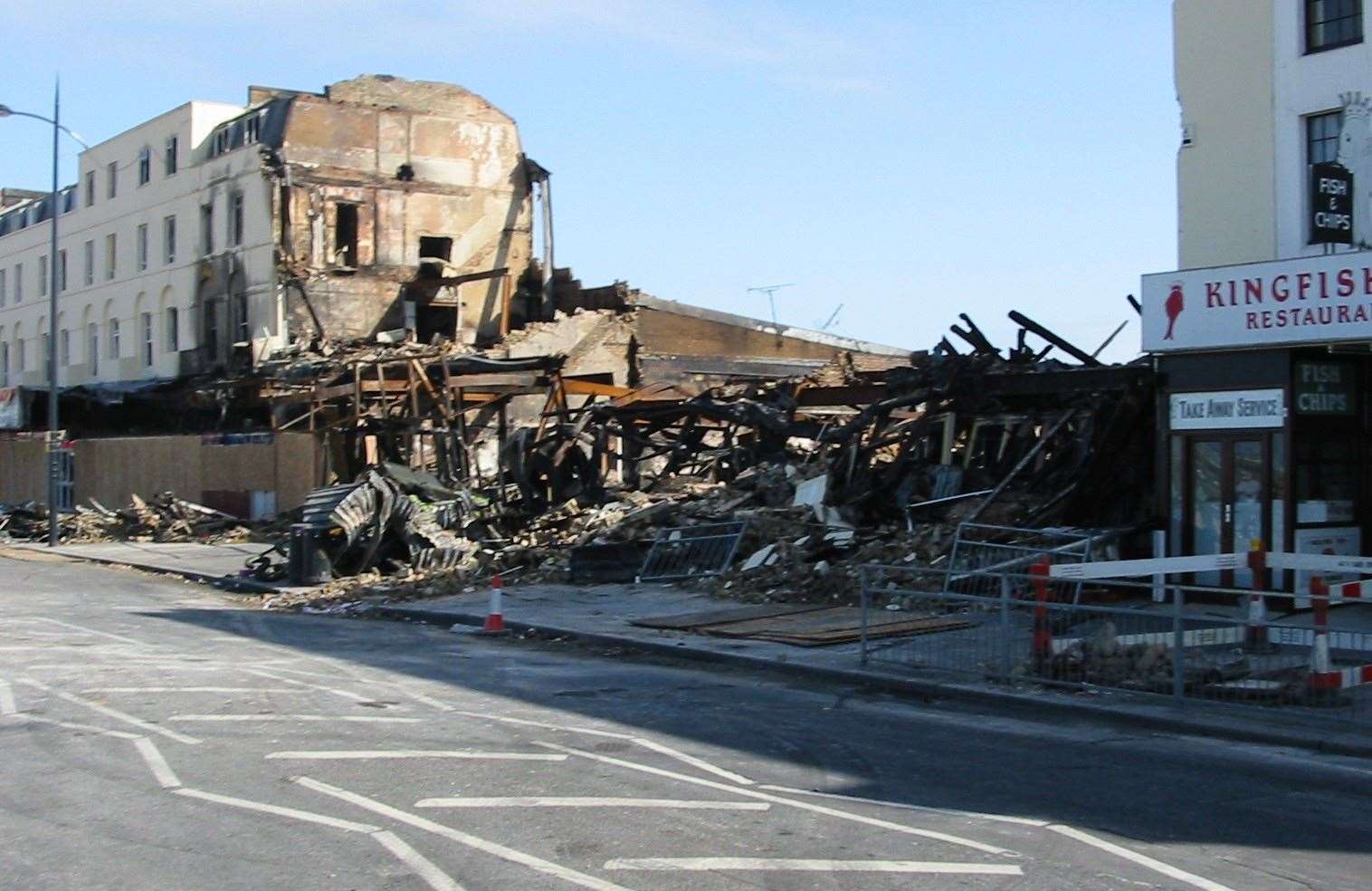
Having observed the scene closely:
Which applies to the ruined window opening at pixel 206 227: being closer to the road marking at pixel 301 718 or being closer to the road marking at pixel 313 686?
the road marking at pixel 313 686

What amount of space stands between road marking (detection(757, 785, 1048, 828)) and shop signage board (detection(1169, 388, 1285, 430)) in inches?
443

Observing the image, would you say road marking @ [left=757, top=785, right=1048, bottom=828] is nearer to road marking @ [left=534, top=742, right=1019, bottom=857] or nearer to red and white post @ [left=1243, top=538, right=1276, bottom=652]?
road marking @ [left=534, top=742, right=1019, bottom=857]

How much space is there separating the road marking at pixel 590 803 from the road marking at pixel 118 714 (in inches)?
112

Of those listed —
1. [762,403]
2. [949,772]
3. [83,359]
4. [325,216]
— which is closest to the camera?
[949,772]

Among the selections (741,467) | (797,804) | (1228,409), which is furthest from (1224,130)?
(797,804)

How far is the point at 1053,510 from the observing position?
2070cm

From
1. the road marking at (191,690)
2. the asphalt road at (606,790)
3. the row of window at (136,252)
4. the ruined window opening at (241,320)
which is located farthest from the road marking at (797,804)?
the row of window at (136,252)

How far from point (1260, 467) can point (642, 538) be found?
33.1 feet

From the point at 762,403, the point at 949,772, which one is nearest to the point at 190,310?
the point at 762,403

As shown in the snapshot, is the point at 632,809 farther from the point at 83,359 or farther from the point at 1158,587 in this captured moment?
the point at 83,359

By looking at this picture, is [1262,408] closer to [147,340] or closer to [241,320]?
[241,320]

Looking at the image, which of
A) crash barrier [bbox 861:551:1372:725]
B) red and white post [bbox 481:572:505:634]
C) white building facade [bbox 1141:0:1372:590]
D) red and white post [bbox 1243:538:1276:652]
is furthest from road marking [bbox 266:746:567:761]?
white building facade [bbox 1141:0:1372:590]

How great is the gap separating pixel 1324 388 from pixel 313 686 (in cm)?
1260

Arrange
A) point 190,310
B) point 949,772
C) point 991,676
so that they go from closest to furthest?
point 949,772 < point 991,676 < point 190,310
